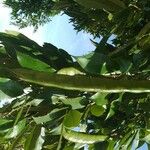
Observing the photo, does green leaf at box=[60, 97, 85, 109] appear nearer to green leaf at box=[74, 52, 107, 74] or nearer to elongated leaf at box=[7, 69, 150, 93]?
green leaf at box=[74, 52, 107, 74]

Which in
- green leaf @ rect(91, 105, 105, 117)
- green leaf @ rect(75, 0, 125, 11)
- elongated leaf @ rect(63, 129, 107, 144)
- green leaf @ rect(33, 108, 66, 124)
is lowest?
elongated leaf @ rect(63, 129, 107, 144)

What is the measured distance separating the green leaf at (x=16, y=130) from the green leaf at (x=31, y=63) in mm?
243

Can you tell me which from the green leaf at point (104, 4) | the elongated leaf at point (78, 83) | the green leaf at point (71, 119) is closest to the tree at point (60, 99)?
the green leaf at point (71, 119)

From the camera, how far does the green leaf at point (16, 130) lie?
1.74 meters

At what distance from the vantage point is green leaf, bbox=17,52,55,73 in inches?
64.1

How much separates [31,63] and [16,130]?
31 centimetres

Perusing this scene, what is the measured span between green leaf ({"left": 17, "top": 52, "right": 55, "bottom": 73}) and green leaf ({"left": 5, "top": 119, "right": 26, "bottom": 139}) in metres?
→ 0.24

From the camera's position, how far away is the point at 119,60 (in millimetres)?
1591

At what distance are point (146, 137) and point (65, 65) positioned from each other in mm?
541

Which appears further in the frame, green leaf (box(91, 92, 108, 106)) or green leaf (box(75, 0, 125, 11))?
green leaf (box(75, 0, 125, 11))

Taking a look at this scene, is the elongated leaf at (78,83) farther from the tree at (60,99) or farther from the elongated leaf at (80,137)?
the elongated leaf at (80,137)

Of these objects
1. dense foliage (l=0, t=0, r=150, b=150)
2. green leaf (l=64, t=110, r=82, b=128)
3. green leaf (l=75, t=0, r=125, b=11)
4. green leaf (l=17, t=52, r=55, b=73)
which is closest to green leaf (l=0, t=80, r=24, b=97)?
dense foliage (l=0, t=0, r=150, b=150)

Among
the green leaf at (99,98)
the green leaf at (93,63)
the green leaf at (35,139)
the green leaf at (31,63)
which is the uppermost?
the green leaf at (93,63)

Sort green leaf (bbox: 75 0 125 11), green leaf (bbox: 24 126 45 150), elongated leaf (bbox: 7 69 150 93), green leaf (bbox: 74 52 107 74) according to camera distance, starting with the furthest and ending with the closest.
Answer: green leaf (bbox: 75 0 125 11)
green leaf (bbox: 24 126 45 150)
green leaf (bbox: 74 52 107 74)
elongated leaf (bbox: 7 69 150 93)
